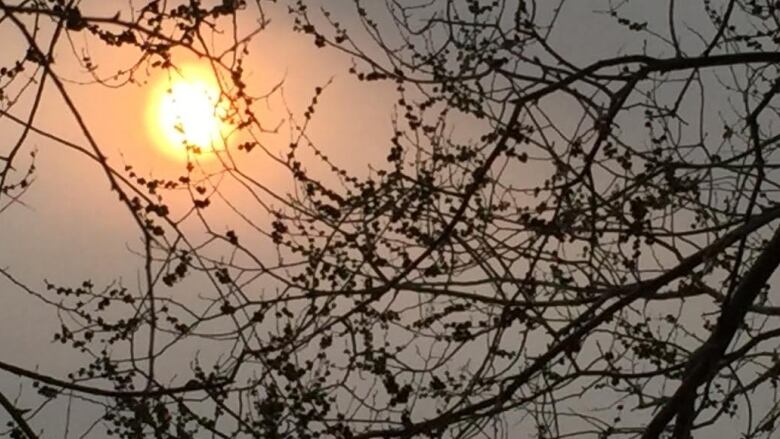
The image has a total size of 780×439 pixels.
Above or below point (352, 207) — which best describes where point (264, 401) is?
below

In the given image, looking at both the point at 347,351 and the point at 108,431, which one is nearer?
the point at 347,351

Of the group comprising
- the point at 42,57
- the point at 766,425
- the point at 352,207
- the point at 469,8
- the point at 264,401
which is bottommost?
the point at 766,425

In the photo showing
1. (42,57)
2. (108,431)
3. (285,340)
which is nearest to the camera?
(42,57)

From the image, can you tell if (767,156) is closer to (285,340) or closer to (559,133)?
(559,133)

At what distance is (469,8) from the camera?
4.26 metres

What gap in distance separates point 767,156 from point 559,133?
82 centimetres

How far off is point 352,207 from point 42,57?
1.38 meters

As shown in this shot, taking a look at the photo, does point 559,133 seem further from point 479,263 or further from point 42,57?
point 42,57

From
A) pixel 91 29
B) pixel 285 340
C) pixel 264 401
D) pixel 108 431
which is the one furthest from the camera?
pixel 108 431

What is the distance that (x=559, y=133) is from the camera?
4023 millimetres

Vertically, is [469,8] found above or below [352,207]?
above

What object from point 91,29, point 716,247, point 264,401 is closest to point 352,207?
point 264,401

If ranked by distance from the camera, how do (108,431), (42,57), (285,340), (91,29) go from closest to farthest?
(42,57) → (91,29) → (285,340) → (108,431)

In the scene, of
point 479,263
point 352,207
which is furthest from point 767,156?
point 352,207
